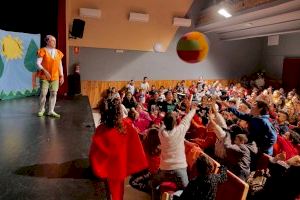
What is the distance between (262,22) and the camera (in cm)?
923

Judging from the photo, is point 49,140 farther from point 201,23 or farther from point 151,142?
point 201,23

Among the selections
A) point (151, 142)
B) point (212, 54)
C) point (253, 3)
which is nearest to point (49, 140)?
point (151, 142)

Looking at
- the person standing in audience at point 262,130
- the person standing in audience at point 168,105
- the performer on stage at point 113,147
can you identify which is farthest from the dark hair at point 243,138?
the person standing in audience at point 168,105

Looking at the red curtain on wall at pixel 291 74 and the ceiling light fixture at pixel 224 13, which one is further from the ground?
the ceiling light fixture at pixel 224 13

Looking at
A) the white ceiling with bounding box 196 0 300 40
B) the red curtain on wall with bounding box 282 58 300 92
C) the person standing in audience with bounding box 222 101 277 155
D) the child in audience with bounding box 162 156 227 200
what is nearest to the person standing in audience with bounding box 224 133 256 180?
the person standing in audience with bounding box 222 101 277 155

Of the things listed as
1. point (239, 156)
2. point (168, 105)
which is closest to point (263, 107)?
point (239, 156)

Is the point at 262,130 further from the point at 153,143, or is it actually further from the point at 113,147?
the point at 113,147

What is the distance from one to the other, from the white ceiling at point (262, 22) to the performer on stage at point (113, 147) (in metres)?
5.57

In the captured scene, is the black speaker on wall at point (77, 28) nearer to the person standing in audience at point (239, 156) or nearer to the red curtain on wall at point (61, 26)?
the red curtain on wall at point (61, 26)

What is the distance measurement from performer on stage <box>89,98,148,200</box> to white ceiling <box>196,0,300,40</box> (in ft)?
18.3

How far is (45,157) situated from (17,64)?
4200mm

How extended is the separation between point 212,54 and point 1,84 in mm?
9282

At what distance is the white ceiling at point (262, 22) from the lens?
288 inches

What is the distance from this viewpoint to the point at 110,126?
2.70 m
